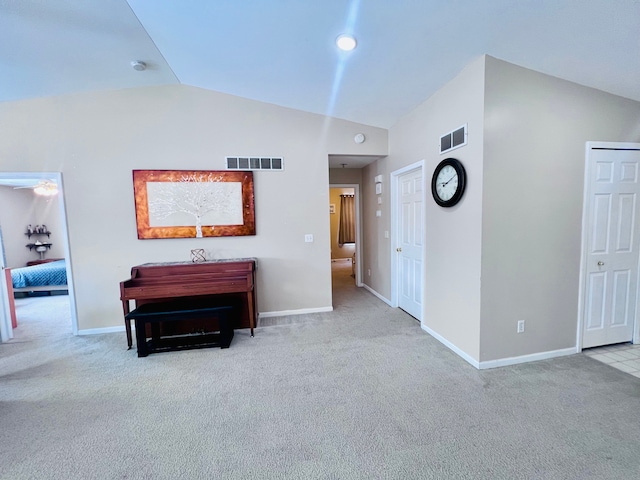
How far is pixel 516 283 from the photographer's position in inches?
94.0

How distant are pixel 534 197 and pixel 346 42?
7.03 ft

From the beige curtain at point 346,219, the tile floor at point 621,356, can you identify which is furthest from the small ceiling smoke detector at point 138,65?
the beige curtain at point 346,219

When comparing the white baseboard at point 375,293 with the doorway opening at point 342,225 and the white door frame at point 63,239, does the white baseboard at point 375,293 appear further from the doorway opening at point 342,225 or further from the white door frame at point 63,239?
the white door frame at point 63,239

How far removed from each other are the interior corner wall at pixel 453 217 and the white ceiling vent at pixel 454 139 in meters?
0.04

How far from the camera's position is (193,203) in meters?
3.45

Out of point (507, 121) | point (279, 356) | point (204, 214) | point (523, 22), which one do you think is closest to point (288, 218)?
point (204, 214)

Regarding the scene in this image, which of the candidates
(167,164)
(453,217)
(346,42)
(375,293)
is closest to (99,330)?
(167,164)

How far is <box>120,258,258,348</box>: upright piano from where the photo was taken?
2.91 meters

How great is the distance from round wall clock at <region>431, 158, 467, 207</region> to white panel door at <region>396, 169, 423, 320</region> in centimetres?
47

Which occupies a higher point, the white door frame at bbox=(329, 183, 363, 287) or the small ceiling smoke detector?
the small ceiling smoke detector

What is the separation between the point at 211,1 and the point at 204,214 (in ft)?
7.30

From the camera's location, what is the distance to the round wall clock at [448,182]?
8.01 feet

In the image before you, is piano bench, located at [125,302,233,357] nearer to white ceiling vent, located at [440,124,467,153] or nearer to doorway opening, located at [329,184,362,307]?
white ceiling vent, located at [440,124,467,153]

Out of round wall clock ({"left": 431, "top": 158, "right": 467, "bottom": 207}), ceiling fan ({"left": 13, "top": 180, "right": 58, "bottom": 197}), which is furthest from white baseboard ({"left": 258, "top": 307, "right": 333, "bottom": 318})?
ceiling fan ({"left": 13, "top": 180, "right": 58, "bottom": 197})
